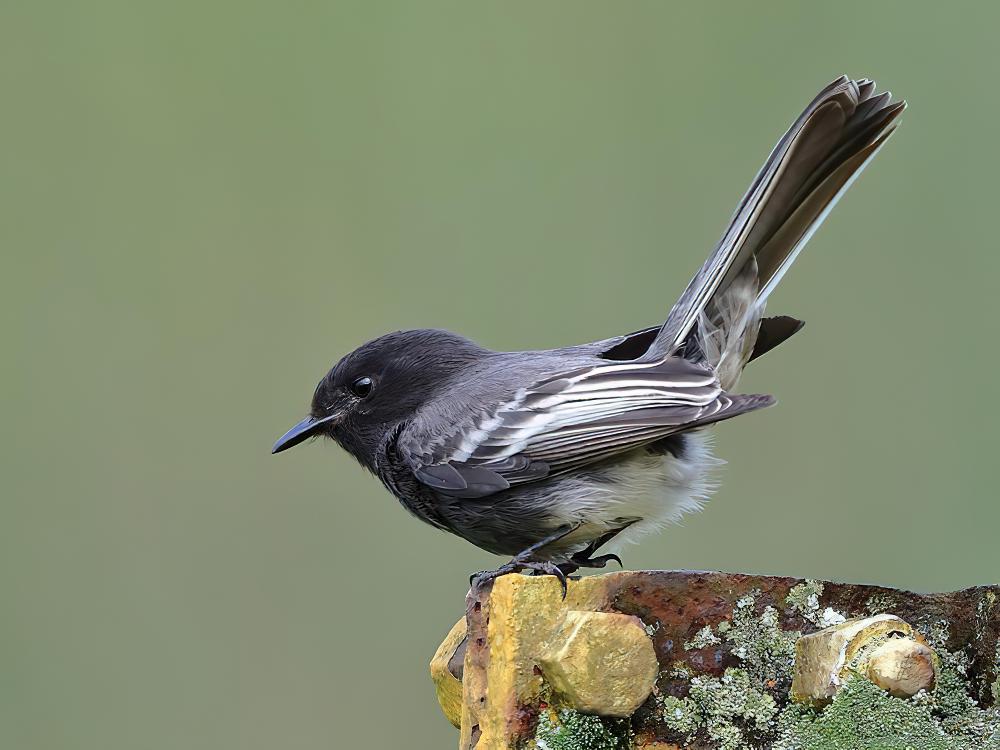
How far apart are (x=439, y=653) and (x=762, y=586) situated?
2.69 feet

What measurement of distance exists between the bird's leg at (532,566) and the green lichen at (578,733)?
228mm

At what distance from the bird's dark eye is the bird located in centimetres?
20

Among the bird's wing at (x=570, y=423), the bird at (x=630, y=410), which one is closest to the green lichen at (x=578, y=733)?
the bird at (x=630, y=410)

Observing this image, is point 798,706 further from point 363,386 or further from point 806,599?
point 363,386

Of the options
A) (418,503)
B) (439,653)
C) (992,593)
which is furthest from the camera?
(418,503)

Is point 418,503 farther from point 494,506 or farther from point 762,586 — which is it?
point 762,586

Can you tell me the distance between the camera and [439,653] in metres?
2.58

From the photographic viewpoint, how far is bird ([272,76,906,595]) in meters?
2.85

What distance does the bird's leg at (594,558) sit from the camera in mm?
3036

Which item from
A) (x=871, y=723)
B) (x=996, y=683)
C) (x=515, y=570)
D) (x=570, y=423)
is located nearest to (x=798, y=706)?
(x=871, y=723)

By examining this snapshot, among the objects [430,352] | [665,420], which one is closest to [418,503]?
[430,352]

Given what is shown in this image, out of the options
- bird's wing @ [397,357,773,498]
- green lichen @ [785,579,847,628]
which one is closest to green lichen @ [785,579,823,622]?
green lichen @ [785,579,847,628]

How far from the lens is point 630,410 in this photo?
2.83m

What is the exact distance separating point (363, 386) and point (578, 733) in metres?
1.71
